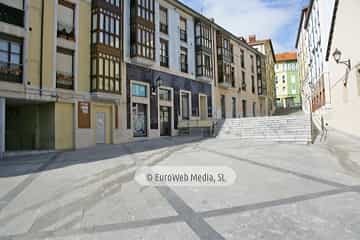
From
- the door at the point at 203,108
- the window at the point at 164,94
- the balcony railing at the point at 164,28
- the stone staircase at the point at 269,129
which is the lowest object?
the stone staircase at the point at 269,129

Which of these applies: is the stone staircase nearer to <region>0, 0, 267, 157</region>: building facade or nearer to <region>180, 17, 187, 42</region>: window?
<region>0, 0, 267, 157</region>: building facade

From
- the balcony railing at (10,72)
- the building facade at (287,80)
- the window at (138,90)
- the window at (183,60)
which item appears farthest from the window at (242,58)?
the building facade at (287,80)

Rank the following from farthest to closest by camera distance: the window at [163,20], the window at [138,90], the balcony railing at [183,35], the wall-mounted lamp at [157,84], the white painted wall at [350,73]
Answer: the balcony railing at [183,35] → the window at [163,20] → the wall-mounted lamp at [157,84] → the window at [138,90] → the white painted wall at [350,73]

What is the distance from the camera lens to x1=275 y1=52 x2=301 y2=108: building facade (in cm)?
6269

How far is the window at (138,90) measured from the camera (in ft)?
61.0

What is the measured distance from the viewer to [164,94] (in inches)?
845

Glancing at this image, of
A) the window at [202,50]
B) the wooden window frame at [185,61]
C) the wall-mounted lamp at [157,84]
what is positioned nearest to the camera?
the wall-mounted lamp at [157,84]

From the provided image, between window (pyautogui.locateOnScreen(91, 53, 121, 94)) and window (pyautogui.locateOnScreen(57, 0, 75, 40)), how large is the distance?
6.26 feet

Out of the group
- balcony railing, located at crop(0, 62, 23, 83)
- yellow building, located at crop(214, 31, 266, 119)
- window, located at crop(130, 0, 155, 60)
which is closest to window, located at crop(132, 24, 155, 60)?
window, located at crop(130, 0, 155, 60)

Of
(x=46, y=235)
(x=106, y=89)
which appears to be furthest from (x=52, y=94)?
(x=46, y=235)

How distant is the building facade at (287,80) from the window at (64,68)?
56.2 m

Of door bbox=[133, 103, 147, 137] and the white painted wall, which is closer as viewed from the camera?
the white painted wall

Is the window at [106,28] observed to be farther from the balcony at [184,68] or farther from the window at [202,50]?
the window at [202,50]

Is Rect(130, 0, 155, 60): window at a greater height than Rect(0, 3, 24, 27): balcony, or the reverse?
Rect(130, 0, 155, 60): window
